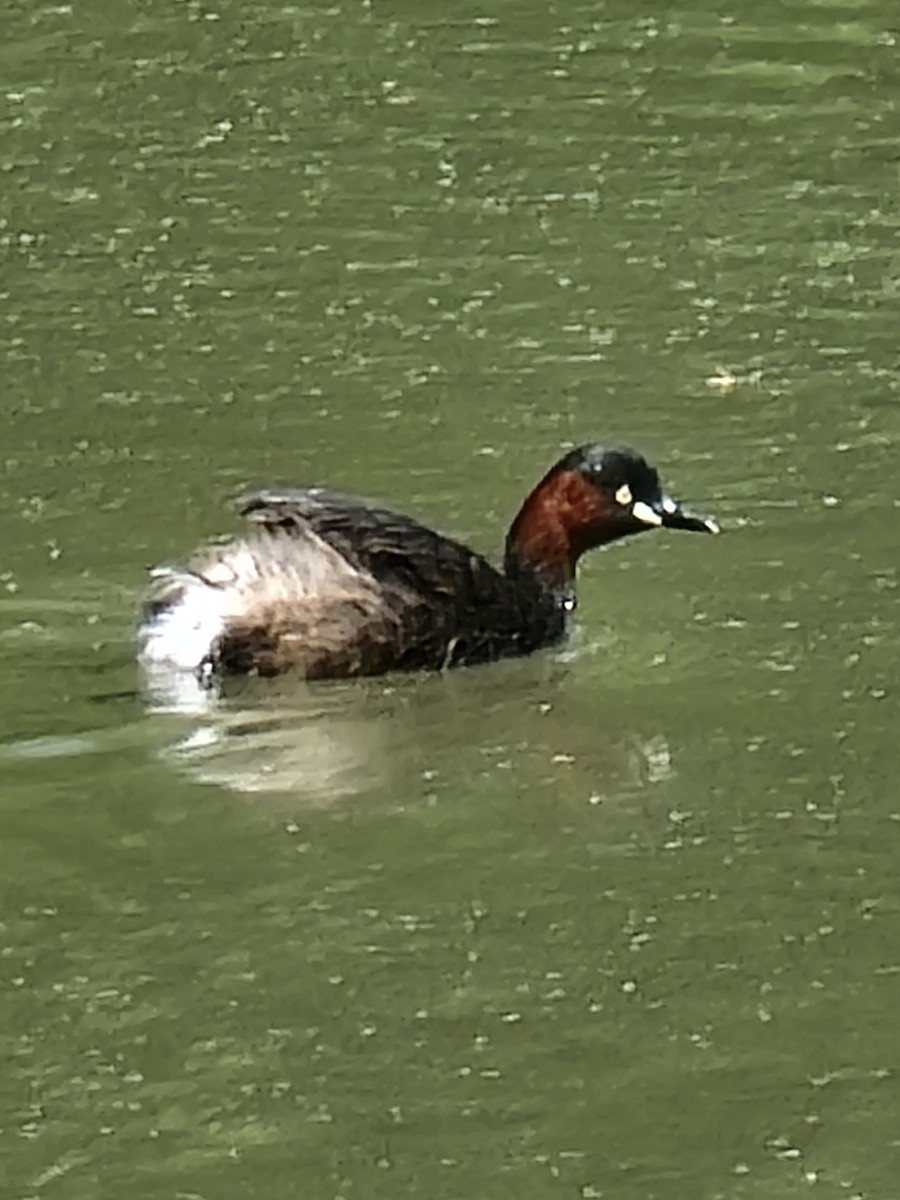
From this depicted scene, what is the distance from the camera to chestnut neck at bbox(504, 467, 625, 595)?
774 centimetres

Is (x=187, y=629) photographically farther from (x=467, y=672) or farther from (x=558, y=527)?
(x=558, y=527)

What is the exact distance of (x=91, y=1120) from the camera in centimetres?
549

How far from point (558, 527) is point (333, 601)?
25.9 inches

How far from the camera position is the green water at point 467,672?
18.5ft

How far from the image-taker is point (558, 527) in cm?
776

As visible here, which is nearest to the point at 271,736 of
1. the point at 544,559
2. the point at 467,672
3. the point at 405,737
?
the point at 405,737

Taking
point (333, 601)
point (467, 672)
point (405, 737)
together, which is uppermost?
point (333, 601)

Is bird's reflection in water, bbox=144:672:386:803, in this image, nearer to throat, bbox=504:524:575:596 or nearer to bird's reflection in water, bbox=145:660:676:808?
bird's reflection in water, bbox=145:660:676:808

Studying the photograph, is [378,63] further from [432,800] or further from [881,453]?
[432,800]

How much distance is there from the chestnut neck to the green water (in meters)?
0.14

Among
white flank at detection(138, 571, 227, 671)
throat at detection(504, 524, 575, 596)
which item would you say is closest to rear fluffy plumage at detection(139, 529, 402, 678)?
white flank at detection(138, 571, 227, 671)

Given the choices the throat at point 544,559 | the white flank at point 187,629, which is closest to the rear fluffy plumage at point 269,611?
the white flank at point 187,629

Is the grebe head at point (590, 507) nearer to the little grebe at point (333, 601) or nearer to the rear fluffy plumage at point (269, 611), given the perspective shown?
the little grebe at point (333, 601)

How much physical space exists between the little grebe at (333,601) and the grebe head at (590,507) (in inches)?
5.8
